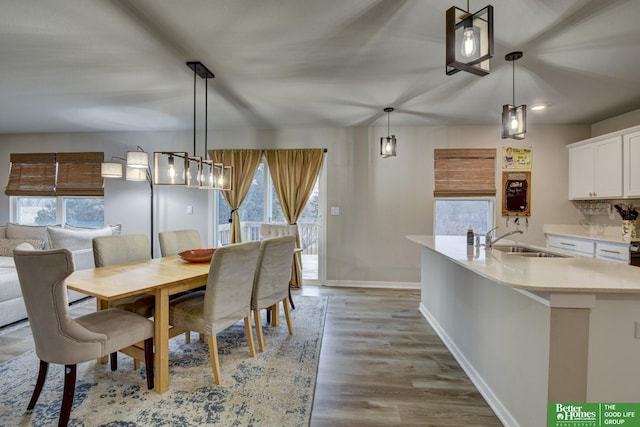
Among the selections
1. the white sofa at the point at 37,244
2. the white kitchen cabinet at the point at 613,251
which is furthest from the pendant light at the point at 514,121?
the white sofa at the point at 37,244

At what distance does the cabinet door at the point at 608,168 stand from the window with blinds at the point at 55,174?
23.4 ft

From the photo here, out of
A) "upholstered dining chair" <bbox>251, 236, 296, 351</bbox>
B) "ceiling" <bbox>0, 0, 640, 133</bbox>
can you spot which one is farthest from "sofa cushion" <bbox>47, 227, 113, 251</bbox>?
"upholstered dining chair" <bbox>251, 236, 296, 351</bbox>

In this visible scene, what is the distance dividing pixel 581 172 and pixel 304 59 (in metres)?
4.04

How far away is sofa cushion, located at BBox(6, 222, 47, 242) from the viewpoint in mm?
4082

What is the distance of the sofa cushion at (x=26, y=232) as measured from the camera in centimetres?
408

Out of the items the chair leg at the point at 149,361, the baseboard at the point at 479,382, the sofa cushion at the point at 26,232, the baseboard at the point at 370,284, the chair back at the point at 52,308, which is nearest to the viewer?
the chair back at the point at 52,308

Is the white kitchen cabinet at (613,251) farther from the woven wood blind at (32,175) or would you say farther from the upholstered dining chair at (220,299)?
the woven wood blind at (32,175)

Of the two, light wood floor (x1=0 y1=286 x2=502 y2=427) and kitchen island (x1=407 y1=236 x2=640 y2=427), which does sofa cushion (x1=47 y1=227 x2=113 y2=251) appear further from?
kitchen island (x1=407 y1=236 x2=640 y2=427)

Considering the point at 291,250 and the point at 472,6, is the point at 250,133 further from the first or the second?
the point at 472,6

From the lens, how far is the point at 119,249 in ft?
8.81

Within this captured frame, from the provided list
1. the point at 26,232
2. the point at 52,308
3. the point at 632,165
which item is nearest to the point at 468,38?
the point at 52,308

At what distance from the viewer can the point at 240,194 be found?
179 inches

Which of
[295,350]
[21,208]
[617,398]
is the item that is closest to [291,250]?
[295,350]

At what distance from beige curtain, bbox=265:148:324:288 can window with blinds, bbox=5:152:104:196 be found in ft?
9.90
